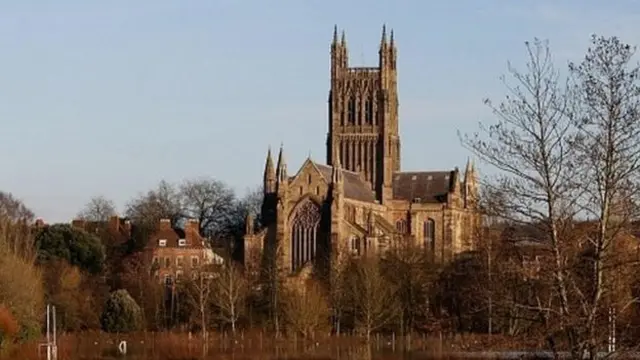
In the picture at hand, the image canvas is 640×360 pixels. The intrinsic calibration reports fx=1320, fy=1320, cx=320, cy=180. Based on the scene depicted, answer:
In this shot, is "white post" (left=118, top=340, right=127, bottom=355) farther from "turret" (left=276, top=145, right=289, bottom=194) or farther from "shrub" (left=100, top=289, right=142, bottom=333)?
"turret" (left=276, top=145, right=289, bottom=194)

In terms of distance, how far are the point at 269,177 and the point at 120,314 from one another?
43.1 metres

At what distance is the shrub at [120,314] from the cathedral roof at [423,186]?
143 feet

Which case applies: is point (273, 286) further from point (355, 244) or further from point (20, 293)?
point (355, 244)

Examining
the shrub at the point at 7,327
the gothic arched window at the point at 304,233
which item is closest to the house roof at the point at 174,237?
the gothic arched window at the point at 304,233

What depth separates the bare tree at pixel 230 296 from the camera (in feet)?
241

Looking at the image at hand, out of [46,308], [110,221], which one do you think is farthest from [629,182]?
[110,221]

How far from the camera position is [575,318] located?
1666cm

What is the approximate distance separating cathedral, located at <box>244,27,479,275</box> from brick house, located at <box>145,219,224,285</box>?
3394 mm

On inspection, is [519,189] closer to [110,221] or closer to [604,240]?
[604,240]

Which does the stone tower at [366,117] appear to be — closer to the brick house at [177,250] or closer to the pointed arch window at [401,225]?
the pointed arch window at [401,225]

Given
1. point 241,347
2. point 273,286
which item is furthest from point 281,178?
point 241,347

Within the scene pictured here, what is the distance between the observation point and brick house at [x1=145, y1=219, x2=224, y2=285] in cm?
9494

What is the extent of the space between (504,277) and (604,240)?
232 cm

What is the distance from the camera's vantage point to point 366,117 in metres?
117
